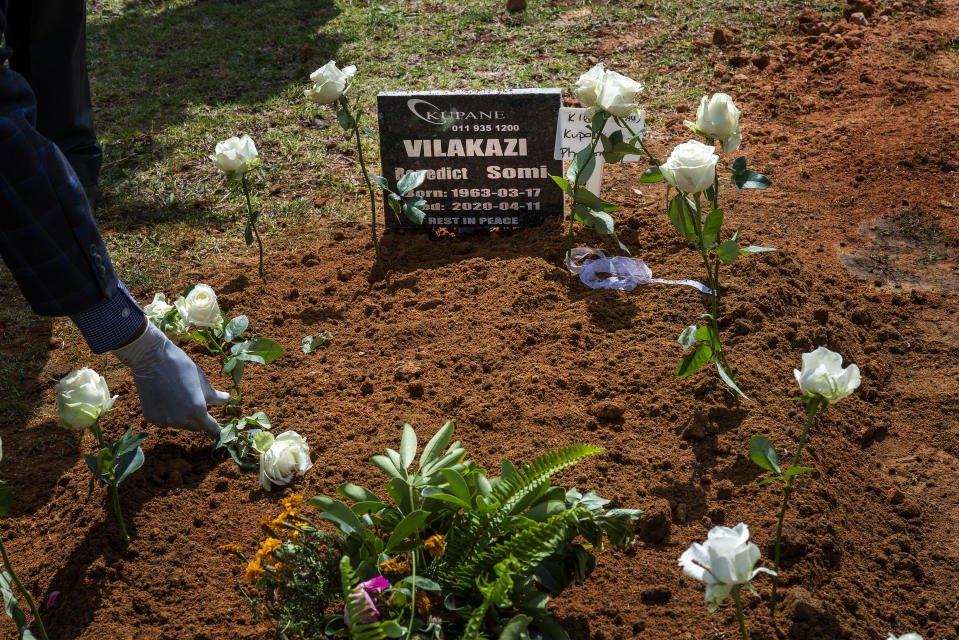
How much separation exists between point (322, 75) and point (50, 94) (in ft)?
4.95

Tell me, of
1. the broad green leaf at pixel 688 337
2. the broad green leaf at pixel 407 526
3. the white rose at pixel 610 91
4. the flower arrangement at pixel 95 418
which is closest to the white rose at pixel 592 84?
the white rose at pixel 610 91

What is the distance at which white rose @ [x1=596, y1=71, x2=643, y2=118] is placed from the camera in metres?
2.71

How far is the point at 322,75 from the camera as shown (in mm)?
2898

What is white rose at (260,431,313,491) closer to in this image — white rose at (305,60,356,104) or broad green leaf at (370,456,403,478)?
broad green leaf at (370,456,403,478)

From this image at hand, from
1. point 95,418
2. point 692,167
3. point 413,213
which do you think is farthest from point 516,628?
point 413,213

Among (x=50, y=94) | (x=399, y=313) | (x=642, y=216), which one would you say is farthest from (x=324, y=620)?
(x=50, y=94)

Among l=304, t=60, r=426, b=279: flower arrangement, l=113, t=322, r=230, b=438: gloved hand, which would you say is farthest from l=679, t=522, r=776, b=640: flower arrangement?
l=304, t=60, r=426, b=279: flower arrangement

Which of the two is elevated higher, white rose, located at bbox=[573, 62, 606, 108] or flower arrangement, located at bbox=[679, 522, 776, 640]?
white rose, located at bbox=[573, 62, 606, 108]

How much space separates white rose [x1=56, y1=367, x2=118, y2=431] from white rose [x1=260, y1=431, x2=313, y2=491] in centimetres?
45

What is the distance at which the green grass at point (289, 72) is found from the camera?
389cm

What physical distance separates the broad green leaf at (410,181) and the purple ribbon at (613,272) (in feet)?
2.04

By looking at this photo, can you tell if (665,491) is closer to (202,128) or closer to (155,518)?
(155,518)

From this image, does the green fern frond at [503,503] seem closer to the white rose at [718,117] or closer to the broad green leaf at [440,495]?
the broad green leaf at [440,495]

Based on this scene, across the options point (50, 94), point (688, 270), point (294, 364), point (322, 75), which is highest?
point (322, 75)
